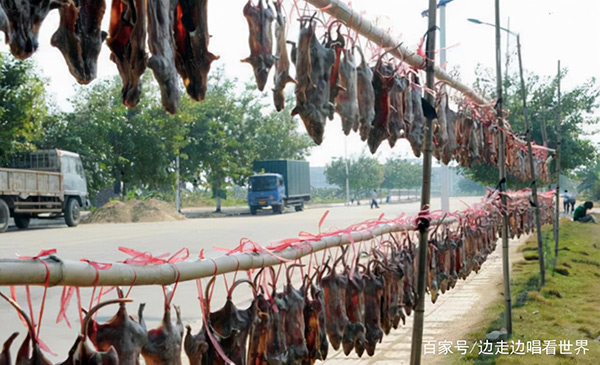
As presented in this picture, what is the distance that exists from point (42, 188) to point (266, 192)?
14.2 m

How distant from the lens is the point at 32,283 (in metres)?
1.52

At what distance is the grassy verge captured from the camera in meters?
5.91

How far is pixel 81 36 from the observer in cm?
145

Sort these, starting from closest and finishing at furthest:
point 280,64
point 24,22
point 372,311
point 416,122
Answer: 1. point 24,22
2. point 280,64
3. point 372,311
4. point 416,122

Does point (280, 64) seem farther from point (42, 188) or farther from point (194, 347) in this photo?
point (42, 188)

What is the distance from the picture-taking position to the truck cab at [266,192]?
32.2 m

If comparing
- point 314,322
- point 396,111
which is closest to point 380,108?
point 396,111

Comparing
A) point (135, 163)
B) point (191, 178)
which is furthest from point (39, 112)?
point (191, 178)

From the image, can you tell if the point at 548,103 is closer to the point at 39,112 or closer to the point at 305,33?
the point at 39,112

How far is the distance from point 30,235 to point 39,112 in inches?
188

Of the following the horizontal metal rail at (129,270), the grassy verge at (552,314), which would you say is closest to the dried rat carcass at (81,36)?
the horizontal metal rail at (129,270)

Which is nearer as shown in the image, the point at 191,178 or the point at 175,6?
the point at 175,6

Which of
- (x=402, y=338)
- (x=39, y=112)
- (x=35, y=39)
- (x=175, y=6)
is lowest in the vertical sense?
(x=402, y=338)

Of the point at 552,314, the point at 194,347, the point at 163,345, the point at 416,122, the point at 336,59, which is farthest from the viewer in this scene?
the point at 552,314
